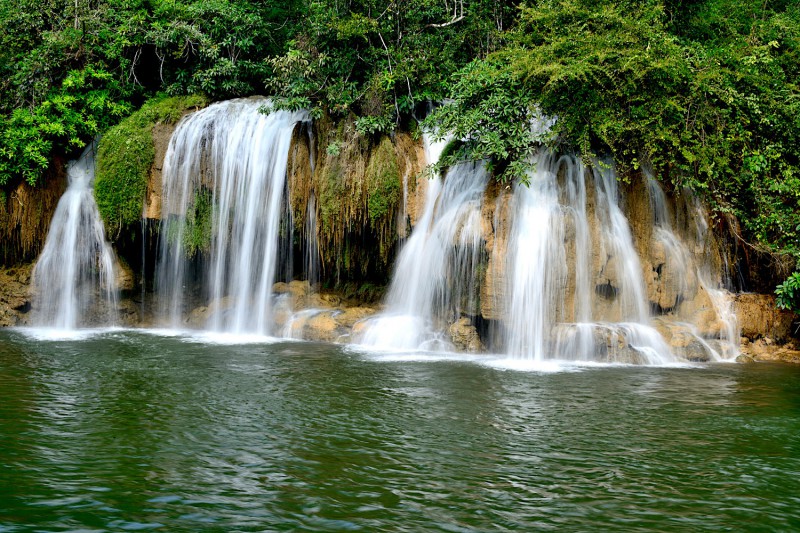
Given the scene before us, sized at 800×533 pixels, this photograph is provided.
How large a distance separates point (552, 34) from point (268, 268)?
730 cm

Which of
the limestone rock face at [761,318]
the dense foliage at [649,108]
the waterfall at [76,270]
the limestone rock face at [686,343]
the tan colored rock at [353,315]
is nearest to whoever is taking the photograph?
the limestone rock face at [686,343]

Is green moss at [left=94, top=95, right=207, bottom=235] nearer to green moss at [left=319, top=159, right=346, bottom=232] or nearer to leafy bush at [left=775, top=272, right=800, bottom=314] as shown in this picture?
green moss at [left=319, top=159, right=346, bottom=232]

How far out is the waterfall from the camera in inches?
642

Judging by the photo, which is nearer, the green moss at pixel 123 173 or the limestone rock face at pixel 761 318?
the limestone rock face at pixel 761 318

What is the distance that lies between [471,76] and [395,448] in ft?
28.0

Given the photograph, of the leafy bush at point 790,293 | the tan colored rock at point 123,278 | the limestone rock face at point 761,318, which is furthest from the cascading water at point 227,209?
the leafy bush at point 790,293

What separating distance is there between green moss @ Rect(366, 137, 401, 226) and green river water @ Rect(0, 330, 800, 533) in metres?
4.49

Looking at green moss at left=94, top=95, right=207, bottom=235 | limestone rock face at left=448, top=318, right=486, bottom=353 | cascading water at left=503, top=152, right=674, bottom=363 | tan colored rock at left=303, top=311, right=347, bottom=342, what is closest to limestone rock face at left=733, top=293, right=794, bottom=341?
→ cascading water at left=503, top=152, right=674, bottom=363

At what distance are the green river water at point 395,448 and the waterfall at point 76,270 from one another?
19.4 ft

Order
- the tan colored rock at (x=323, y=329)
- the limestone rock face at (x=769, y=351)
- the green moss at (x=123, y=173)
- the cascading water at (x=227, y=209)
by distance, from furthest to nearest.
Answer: the green moss at (x=123, y=173), the cascading water at (x=227, y=209), the tan colored rock at (x=323, y=329), the limestone rock face at (x=769, y=351)

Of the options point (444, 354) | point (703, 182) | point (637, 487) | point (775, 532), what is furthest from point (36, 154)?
point (775, 532)

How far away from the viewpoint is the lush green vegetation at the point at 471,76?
1250 centimetres

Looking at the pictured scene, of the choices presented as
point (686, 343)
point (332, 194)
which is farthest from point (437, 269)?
point (686, 343)

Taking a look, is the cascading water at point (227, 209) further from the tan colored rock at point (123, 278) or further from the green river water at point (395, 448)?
the green river water at point (395, 448)
